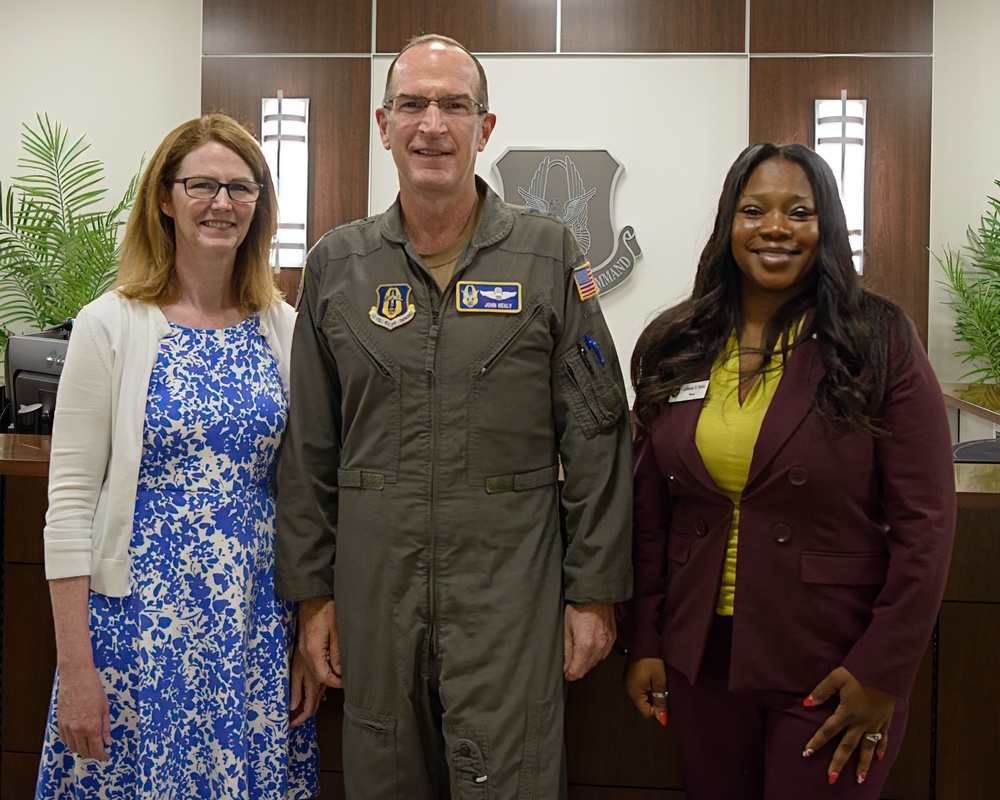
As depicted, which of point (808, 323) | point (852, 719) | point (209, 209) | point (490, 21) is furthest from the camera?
point (490, 21)

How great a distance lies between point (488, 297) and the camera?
1.67m

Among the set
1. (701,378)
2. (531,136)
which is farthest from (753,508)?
(531,136)

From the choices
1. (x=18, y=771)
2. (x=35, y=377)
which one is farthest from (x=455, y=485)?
(x=35, y=377)

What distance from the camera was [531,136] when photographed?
4812mm

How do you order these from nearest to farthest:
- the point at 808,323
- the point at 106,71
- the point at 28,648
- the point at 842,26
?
the point at 808,323 → the point at 28,648 → the point at 842,26 → the point at 106,71

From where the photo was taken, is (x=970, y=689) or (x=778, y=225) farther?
(x=970, y=689)

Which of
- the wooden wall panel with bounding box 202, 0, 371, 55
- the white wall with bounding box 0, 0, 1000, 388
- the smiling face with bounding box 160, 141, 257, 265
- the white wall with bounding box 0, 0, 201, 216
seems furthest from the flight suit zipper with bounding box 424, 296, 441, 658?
the white wall with bounding box 0, 0, 201, 216

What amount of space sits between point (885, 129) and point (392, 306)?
12.5 feet

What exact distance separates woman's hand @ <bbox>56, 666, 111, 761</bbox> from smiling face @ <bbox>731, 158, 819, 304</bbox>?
4.28 feet

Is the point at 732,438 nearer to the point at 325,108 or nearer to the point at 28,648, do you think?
the point at 28,648

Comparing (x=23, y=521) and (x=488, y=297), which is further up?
(x=488, y=297)

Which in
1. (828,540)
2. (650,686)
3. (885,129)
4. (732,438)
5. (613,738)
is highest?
(885,129)

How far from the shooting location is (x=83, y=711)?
168cm

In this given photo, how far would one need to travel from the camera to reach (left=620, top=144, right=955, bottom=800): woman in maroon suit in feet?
4.76
